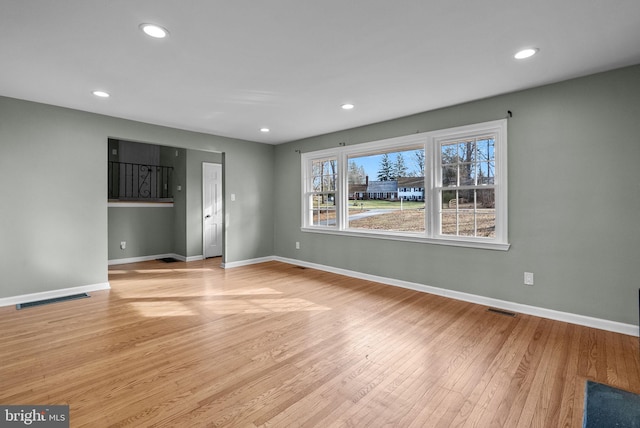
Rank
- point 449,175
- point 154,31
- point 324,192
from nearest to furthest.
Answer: point 154,31 < point 449,175 < point 324,192

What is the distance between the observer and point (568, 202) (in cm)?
312

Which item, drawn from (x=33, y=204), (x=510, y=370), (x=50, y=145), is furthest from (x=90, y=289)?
(x=510, y=370)

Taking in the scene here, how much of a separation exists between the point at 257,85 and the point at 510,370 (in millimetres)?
3381

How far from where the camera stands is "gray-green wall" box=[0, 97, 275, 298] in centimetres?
367

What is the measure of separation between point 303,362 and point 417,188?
293cm

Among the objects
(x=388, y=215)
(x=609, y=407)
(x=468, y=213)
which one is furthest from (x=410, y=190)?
(x=609, y=407)

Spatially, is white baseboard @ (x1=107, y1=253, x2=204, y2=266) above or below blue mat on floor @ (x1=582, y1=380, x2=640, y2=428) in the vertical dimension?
above

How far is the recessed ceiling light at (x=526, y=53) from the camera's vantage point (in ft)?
8.26

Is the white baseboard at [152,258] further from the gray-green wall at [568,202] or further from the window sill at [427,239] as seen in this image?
the gray-green wall at [568,202]

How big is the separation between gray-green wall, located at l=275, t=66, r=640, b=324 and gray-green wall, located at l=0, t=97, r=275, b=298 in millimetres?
4615

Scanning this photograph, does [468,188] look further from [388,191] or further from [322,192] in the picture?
[322,192]

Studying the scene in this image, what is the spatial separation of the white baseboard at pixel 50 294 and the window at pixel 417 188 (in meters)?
3.35

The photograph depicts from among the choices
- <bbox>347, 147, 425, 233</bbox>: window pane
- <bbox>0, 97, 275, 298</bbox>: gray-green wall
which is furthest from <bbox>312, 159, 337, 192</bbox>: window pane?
Result: <bbox>0, 97, 275, 298</bbox>: gray-green wall
